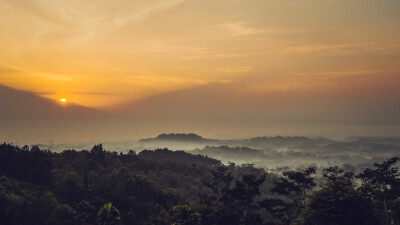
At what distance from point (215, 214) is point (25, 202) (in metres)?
57.9

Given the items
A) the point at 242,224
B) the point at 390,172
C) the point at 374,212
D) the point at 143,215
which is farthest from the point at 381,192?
the point at 143,215

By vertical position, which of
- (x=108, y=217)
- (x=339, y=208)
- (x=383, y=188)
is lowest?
(x=108, y=217)

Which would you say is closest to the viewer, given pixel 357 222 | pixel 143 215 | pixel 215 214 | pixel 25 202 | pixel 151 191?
pixel 357 222

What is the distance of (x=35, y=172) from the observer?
128625mm

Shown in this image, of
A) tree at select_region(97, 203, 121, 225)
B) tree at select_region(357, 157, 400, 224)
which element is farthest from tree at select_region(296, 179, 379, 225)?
tree at select_region(97, 203, 121, 225)

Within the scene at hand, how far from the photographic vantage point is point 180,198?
149125mm

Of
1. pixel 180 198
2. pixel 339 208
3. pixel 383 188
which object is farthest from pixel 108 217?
pixel 180 198

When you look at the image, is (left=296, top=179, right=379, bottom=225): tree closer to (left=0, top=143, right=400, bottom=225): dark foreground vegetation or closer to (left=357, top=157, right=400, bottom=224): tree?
(left=0, top=143, right=400, bottom=225): dark foreground vegetation

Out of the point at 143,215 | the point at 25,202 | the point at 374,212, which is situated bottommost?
the point at 143,215

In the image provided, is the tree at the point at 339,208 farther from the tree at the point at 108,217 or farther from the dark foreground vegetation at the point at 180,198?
the tree at the point at 108,217

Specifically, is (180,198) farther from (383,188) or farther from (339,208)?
(339,208)

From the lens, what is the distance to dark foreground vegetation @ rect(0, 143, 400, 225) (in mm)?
55344

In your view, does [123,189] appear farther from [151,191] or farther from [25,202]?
[25,202]

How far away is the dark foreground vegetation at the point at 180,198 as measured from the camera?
182ft
